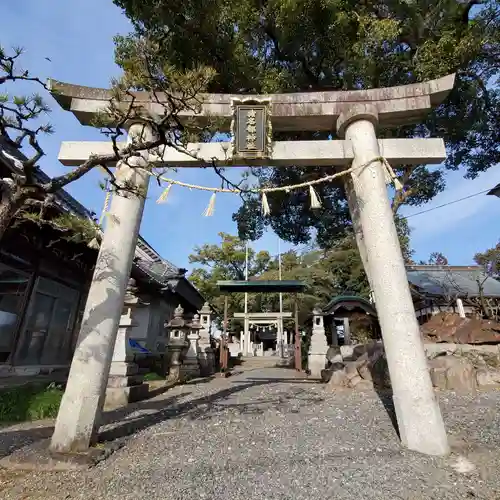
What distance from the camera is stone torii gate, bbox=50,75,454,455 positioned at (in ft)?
12.1

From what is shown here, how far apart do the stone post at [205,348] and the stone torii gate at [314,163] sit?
8.81 meters

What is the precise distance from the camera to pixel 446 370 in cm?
759

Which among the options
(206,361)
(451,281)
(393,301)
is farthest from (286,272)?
(393,301)

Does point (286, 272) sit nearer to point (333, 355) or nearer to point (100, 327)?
point (333, 355)

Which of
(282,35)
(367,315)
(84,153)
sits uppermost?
(282,35)

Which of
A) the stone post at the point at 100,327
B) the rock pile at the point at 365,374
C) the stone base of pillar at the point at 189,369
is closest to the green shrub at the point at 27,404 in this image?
the stone post at the point at 100,327

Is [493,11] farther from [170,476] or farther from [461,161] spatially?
[170,476]

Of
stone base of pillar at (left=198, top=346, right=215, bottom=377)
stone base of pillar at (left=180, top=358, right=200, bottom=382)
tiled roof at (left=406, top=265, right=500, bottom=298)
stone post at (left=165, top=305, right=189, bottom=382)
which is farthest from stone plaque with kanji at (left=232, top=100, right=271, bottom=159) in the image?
tiled roof at (left=406, top=265, right=500, bottom=298)

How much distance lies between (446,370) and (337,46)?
900 centimetres

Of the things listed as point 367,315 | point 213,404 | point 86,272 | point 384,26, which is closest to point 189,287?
point 86,272

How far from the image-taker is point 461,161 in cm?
1170

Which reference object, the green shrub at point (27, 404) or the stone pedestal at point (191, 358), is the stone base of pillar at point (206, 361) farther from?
the green shrub at point (27, 404)

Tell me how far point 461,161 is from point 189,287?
11842mm

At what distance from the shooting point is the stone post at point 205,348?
486 inches
